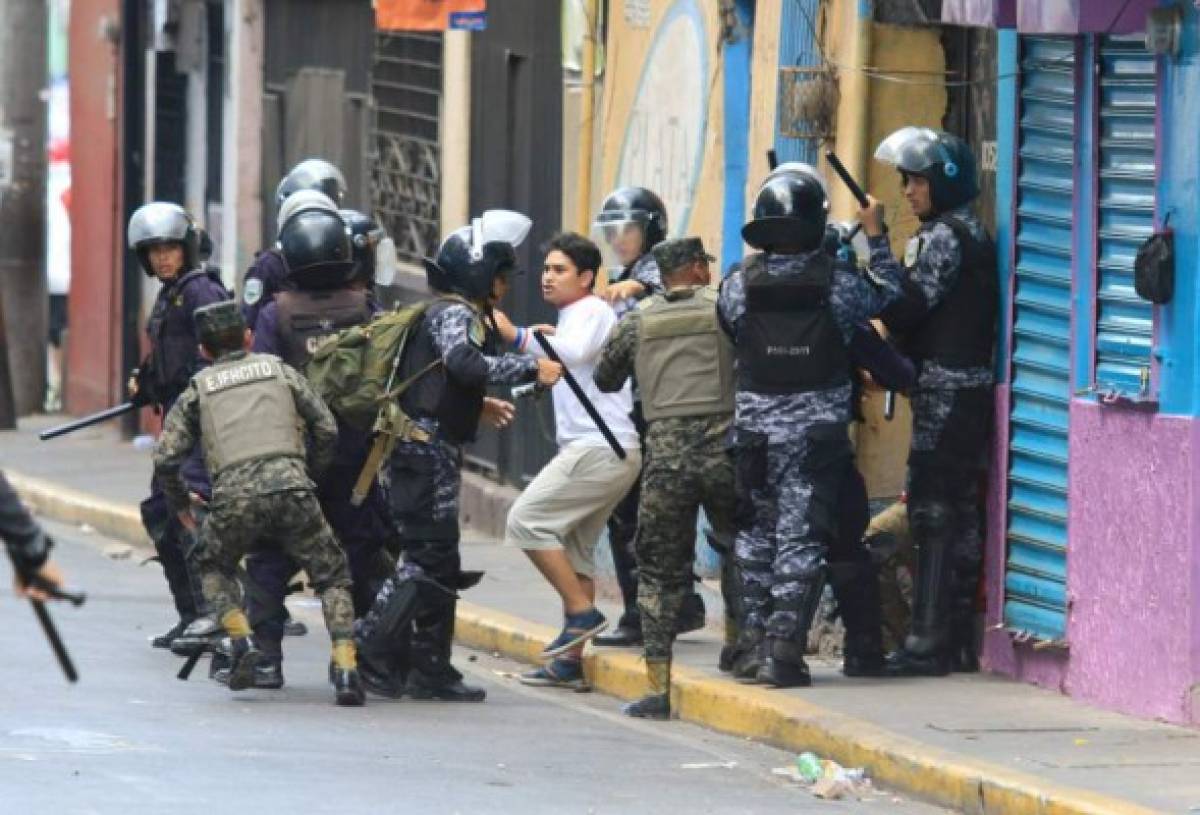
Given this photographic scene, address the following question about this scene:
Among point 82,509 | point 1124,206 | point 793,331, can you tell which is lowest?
point 82,509

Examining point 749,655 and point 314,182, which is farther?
point 314,182

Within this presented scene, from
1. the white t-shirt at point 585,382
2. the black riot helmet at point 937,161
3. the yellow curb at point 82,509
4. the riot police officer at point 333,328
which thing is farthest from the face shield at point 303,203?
the yellow curb at point 82,509

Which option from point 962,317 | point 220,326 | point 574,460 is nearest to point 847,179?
point 962,317

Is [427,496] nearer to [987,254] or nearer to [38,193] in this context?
[987,254]

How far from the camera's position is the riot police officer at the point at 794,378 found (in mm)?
11258

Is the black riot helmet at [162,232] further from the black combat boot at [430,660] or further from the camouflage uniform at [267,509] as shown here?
the black combat boot at [430,660]

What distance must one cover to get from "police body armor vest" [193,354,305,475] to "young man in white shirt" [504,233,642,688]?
102 centimetres

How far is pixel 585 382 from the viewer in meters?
12.2

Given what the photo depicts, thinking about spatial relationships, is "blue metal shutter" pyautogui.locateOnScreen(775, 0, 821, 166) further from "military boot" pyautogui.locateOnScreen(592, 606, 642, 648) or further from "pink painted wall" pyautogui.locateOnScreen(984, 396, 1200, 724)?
"pink painted wall" pyautogui.locateOnScreen(984, 396, 1200, 724)

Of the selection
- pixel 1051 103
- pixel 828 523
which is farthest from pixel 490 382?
pixel 1051 103

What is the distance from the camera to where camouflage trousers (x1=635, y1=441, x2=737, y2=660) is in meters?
11.4

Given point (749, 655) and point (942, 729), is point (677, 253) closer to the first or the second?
point (749, 655)

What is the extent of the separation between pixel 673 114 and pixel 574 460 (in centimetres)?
301

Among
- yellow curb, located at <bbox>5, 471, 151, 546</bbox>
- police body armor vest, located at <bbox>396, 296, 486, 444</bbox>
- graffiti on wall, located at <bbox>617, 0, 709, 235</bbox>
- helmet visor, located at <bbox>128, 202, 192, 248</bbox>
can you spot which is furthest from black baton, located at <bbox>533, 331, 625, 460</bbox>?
yellow curb, located at <bbox>5, 471, 151, 546</bbox>
